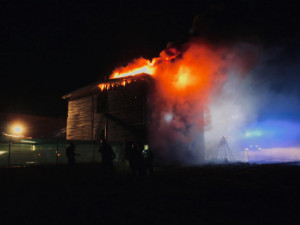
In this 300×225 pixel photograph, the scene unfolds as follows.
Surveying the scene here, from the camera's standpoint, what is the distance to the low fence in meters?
14.5

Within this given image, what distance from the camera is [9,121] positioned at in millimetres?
29297

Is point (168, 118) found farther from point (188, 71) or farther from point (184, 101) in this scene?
point (188, 71)

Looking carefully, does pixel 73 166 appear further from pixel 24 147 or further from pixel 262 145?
pixel 262 145

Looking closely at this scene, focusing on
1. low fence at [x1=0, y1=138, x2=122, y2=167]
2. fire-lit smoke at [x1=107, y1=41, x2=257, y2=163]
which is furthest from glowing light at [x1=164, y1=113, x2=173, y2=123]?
low fence at [x1=0, y1=138, x2=122, y2=167]

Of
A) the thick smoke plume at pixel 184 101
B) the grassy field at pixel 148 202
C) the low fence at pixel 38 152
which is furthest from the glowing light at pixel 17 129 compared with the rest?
the grassy field at pixel 148 202

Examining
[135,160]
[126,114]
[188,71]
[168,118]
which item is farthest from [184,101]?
[135,160]

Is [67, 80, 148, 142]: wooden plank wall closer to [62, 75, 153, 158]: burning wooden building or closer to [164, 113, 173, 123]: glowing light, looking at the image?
[62, 75, 153, 158]: burning wooden building

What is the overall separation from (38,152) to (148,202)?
11.9m

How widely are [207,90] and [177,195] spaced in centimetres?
1562

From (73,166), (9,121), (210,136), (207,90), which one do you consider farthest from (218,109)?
(9,121)

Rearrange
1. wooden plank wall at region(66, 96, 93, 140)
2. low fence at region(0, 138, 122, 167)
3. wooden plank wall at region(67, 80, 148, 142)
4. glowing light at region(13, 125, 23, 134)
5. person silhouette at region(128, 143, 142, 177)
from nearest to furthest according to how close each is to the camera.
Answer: person silhouette at region(128, 143, 142, 177), low fence at region(0, 138, 122, 167), wooden plank wall at region(67, 80, 148, 142), wooden plank wall at region(66, 96, 93, 140), glowing light at region(13, 125, 23, 134)

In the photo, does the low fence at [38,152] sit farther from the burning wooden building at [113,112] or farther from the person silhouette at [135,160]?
the person silhouette at [135,160]

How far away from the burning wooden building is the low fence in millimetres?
1180

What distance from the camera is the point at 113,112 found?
2219 centimetres
